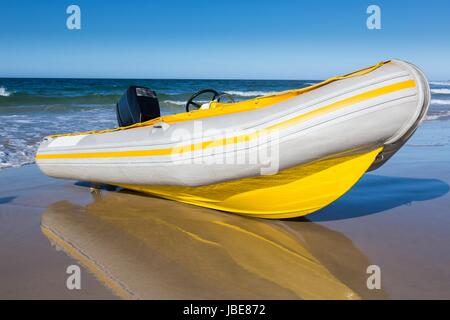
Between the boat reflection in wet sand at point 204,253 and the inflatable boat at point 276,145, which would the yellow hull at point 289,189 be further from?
the boat reflection in wet sand at point 204,253

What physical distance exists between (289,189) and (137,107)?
6.55 ft

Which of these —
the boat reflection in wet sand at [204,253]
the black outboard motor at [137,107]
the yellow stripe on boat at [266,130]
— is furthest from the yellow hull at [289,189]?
the black outboard motor at [137,107]

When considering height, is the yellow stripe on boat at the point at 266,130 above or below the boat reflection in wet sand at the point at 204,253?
above

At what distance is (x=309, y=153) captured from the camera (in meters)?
3.06

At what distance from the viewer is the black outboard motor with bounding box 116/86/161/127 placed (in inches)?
182

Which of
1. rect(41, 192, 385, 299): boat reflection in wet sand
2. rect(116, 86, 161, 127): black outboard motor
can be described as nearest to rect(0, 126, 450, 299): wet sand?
rect(41, 192, 385, 299): boat reflection in wet sand

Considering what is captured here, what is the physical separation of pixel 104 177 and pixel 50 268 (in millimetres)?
1683

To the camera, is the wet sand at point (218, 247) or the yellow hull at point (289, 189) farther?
the yellow hull at point (289, 189)

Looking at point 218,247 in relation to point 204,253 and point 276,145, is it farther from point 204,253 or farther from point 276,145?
point 276,145

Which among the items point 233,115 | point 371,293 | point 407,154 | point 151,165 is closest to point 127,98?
point 151,165

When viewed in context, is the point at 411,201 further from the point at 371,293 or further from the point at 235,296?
the point at 235,296

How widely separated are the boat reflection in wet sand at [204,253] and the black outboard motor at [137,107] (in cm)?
101

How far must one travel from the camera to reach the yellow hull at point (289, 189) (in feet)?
10.5

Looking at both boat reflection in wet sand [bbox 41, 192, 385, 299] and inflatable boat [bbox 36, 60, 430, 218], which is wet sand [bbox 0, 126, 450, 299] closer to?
boat reflection in wet sand [bbox 41, 192, 385, 299]
